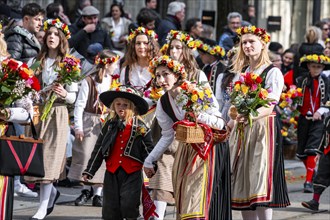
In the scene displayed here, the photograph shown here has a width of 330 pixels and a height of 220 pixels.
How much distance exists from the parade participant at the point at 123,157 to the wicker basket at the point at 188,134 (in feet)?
3.38

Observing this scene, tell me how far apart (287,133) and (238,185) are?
8643 mm

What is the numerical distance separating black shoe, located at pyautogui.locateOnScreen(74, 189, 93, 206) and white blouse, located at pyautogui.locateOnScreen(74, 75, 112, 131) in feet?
3.02

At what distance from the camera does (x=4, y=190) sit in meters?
8.71

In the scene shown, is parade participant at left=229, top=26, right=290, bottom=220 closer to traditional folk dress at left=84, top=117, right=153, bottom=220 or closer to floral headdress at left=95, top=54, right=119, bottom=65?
traditional folk dress at left=84, top=117, right=153, bottom=220

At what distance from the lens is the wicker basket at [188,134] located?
29.0ft

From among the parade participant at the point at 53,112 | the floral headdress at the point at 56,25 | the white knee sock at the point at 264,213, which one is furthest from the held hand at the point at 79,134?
the white knee sock at the point at 264,213

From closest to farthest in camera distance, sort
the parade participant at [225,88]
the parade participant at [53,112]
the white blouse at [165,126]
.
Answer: the white blouse at [165,126] < the parade participant at [225,88] < the parade participant at [53,112]

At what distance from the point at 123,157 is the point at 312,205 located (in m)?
3.41

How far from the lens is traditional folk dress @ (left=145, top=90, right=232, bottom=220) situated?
29.7ft

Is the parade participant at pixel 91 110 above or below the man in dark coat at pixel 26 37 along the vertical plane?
below

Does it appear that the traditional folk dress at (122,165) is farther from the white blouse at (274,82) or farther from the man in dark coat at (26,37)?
the man in dark coat at (26,37)

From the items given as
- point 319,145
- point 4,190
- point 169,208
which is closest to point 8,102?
point 4,190

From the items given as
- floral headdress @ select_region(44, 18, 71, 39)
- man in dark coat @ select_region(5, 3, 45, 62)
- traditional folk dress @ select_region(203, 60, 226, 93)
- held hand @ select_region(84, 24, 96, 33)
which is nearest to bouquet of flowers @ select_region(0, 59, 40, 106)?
floral headdress @ select_region(44, 18, 71, 39)

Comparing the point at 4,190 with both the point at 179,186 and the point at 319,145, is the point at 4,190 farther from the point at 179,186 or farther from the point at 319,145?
the point at 319,145
